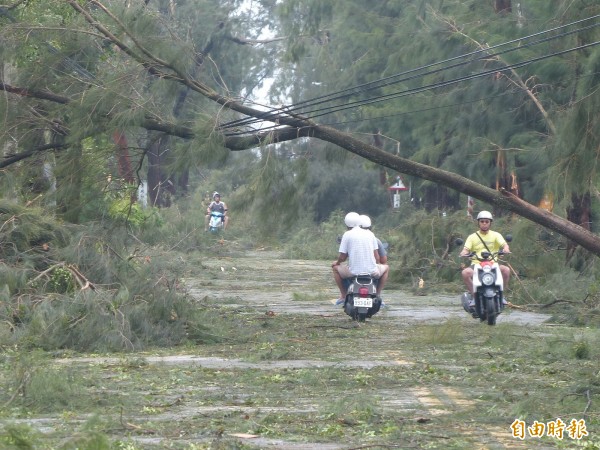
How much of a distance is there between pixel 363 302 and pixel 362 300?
31 mm

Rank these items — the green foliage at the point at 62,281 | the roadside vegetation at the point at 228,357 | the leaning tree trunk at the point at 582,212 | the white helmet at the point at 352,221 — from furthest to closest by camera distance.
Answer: the leaning tree trunk at the point at 582,212 < the white helmet at the point at 352,221 < the green foliage at the point at 62,281 < the roadside vegetation at the point at 228,357

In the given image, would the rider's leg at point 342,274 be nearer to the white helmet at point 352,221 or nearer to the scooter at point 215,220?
the white helmet at point 352,221

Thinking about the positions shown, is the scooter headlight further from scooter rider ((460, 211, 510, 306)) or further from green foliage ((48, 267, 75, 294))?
green foliage ((48, 267, 75, 294))

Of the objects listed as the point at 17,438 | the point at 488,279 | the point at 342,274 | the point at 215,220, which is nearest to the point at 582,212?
the point at 342,274

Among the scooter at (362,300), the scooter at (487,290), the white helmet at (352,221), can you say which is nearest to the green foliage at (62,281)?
the scooter at (362,300)

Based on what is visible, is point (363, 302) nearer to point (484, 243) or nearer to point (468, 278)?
point (468, 278)

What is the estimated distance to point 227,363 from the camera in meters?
12.5

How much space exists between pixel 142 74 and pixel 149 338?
3.63 metres

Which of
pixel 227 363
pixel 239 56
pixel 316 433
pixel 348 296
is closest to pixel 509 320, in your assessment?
pixel 348 296

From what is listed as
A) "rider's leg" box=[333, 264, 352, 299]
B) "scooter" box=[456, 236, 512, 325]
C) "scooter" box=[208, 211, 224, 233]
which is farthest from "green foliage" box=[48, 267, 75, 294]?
"scooter" box=[208, 211, 224, 233]

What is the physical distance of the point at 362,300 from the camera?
1741 cm

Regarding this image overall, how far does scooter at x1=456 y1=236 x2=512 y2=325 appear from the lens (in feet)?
55.2

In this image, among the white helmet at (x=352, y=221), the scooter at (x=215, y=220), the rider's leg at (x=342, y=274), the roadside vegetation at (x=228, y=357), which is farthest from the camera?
the scooter at (x=215, y=220)

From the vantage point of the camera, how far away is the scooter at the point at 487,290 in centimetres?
1683
